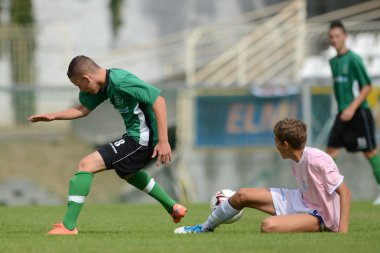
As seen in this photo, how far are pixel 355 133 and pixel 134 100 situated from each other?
5066mm

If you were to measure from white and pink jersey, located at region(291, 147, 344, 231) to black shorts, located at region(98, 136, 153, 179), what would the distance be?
5.00ft

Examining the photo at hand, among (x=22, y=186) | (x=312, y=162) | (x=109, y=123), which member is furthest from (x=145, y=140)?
(x=109, y=123)

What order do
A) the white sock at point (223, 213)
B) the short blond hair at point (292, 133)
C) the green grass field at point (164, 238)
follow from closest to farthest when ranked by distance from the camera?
the green grass field at point (164, 238), the short blond hair at point (292, 133), the white sock at point (223, 213)

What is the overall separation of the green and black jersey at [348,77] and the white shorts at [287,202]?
16.8 feet

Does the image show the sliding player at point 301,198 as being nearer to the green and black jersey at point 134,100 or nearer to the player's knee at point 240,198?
the player's knee at point 240,198

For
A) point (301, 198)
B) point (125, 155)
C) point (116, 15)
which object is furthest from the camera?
point (116, 15)

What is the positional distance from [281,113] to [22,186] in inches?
183

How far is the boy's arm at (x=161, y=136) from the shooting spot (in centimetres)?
909

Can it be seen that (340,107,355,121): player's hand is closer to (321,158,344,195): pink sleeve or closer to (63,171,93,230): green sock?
(321,158,344,195): pink sleeve

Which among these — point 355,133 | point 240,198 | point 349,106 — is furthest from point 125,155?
point 355,133

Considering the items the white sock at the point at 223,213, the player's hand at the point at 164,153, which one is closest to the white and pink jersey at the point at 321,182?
the white sock at the point at 223,213

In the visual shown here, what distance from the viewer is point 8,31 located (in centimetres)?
2053

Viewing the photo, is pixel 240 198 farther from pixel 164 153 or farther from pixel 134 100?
pixel 134 100

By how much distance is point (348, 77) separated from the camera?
13766 millimetres
